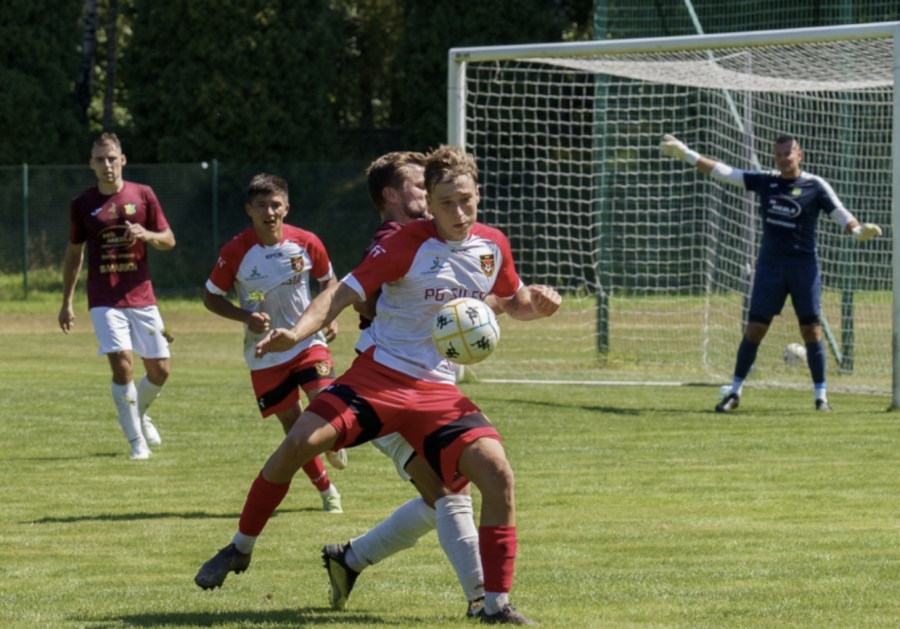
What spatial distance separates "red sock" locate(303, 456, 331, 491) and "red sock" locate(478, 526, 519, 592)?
9.28 feet

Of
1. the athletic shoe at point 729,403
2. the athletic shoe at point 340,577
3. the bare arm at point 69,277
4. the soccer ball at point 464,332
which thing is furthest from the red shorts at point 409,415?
the athletic shoe at point 729,403

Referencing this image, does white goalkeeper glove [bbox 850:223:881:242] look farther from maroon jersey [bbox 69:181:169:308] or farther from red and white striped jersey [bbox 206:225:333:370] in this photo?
maroon jersey [bbox 69:181:169:308]

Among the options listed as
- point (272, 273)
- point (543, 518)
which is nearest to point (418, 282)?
point (543, 518)

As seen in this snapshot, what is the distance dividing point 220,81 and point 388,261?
25.5 meters

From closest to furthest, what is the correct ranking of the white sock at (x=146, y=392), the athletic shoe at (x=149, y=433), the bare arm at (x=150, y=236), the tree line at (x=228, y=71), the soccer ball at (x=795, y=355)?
the bare arm at (x=150, y=236) < the white sock at (x=146, y=392) < the athletic shoe at (x=149, y=433) < the soccer ball at (x=795, y=355) < the tree line at (x=228, y=71)

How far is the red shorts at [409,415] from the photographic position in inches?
203

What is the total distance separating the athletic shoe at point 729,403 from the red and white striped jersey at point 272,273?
16.2 ft

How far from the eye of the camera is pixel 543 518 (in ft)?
24.7

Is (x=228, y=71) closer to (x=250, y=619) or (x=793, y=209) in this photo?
(x=793, y=209)

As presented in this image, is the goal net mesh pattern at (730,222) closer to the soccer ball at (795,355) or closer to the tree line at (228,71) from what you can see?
the soccer ball at (795,355)

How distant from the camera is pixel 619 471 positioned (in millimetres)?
9086

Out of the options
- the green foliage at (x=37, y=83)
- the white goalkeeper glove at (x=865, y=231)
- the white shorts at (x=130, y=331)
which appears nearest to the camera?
the white shorts at (x=130, y=331)

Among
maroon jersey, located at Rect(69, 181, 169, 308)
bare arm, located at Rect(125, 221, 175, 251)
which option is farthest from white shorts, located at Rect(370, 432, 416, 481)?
maroon jersey, located at Rect(69, 181, 169, 308)

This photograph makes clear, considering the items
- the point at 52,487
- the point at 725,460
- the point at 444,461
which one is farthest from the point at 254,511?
the point at 725,460
